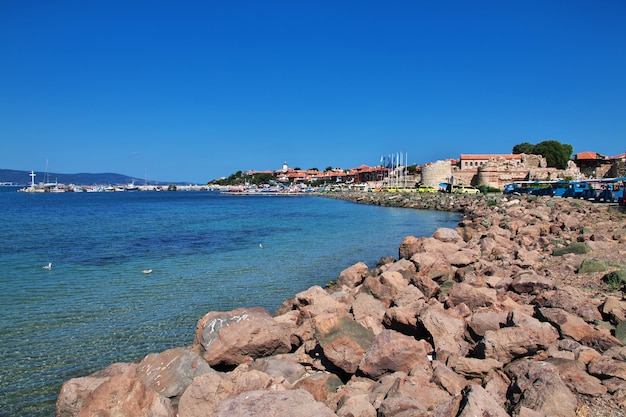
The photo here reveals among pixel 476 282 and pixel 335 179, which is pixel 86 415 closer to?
pixel 476 282

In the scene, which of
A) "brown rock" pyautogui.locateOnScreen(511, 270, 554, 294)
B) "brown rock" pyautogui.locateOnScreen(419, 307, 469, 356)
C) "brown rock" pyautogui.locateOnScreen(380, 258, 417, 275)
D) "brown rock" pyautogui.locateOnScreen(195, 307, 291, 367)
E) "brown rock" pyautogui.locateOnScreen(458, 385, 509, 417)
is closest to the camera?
"brown rock" pyautogui.locateOnScreen(458, 385, 509, 417)

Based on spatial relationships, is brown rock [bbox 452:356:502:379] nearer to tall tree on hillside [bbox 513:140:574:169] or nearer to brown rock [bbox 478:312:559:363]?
brown rock [bbox 478:312:559:363]

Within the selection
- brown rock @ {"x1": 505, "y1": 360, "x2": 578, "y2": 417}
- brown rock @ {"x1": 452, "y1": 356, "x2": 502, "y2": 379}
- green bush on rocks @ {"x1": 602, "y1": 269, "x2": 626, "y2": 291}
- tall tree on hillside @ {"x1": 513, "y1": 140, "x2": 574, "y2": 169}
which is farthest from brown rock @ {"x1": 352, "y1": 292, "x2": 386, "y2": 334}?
tall tree on hillside @ {"x1": 513, "y1": 140, "x2": 574, "y2": 169}

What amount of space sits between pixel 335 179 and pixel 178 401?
126m

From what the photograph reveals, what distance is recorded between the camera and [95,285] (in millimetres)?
11438

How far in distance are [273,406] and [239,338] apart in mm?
2107

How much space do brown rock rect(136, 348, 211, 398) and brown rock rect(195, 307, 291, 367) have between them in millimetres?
475

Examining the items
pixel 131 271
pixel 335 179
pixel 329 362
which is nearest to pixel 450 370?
pixel 329 362

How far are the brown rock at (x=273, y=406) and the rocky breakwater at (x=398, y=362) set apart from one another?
0.05ft

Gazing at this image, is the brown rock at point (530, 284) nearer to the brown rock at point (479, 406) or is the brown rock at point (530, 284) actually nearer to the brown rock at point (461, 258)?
the brown rock at point (461, 258)

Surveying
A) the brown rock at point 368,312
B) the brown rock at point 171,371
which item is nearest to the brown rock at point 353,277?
the brown rock at point 368,312

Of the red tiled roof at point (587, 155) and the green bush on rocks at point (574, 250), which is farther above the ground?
the red tiled roof at point (587, 155)

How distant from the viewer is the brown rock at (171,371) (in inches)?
195

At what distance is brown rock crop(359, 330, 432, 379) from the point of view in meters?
4.93
